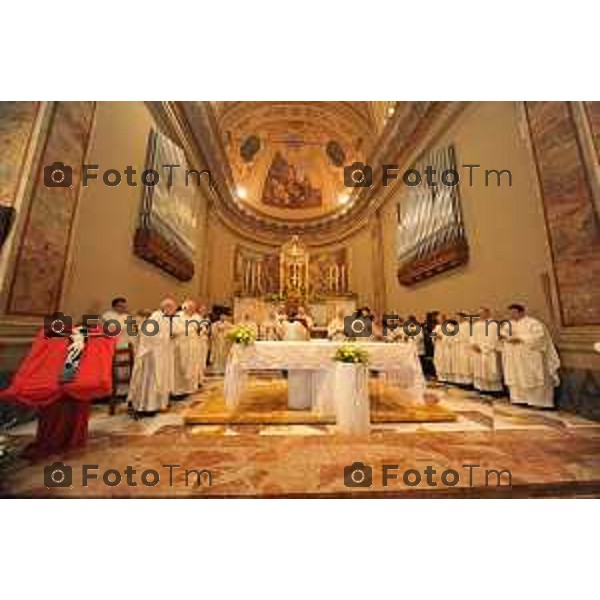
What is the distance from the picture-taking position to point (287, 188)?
1496cm

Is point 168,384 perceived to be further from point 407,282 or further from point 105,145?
point 407,282

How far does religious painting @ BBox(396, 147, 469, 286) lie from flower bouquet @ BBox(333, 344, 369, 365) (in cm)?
465

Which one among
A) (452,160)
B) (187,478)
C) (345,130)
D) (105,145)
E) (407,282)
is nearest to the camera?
(187,478)

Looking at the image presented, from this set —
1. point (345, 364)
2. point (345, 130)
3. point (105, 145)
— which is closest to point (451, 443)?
point (345, 364)

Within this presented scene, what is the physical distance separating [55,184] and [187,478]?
412 cm

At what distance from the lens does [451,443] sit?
2.94 metres

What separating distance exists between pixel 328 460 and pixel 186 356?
3468 millimetres

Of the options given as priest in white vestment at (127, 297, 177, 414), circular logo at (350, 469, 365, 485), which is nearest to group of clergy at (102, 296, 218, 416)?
priest in white vestment at (127, 297, 177, 414)

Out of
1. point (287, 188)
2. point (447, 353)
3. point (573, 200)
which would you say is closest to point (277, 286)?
point (287, 188)

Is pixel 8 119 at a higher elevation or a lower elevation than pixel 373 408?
higher

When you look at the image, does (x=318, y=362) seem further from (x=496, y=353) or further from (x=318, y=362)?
(x=496, y=353)

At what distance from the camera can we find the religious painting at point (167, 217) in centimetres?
623

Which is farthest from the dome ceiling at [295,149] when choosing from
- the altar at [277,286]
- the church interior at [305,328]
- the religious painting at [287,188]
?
the church interior at [305,328]

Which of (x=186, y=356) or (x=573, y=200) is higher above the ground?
(x=573, y=200)
